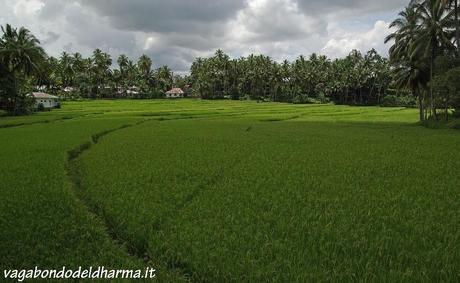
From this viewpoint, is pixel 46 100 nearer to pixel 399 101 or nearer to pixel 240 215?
pixel 240 215

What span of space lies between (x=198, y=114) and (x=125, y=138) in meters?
27.8

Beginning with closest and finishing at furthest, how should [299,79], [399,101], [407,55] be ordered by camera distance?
[407,55] → [399,101] → [299,79]

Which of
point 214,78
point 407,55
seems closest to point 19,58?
point 407,55

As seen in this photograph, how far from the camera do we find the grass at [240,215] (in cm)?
657

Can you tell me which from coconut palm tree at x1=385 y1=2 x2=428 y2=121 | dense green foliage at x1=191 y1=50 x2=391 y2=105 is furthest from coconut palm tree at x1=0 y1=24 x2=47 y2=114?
dense green foliage at x1=191 y1=50 x2=391 y2=105

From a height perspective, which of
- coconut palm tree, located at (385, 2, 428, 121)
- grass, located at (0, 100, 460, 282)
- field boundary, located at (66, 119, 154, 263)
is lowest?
field boundary, located at (66, 119, 154, 263)

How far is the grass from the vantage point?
21.6ft

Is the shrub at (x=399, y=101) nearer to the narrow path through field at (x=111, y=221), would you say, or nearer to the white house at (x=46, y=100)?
the white house at (x=46, y=100)

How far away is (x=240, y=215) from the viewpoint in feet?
29.5

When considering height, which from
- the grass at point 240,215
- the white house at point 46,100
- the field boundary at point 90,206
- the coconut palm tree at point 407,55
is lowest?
the field boundary at point 90,206

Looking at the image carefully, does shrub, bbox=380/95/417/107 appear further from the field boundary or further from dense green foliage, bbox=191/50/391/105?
the field boundary

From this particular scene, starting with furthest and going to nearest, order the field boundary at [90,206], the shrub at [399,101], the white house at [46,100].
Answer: the shrub at [399,101], the white house at [46,100], the field boundary at [90,206]

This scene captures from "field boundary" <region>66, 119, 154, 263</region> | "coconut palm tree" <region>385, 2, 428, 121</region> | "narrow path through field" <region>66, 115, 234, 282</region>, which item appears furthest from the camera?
"coconut palm tree" <region>385, 2, 428, 121</region>

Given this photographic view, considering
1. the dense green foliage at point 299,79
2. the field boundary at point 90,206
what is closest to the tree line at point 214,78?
the dense green foliage at point 299,79
